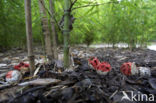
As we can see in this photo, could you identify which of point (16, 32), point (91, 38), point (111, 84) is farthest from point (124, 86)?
point (91, 38)

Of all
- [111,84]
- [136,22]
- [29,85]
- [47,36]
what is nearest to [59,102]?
[29,85]

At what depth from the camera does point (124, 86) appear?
33.2 inches

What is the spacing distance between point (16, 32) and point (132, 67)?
11.8 ft

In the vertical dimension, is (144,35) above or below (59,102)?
above

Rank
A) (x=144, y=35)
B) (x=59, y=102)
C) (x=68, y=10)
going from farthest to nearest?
1. (x=144, y=35)
2. (x=68, y=10)
3. (x=59, y=102)

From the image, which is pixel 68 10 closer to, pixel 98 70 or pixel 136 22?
pixel 98 70

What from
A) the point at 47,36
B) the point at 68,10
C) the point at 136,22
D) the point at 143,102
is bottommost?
the point at 143,102

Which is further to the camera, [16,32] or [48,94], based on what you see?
[16,32]

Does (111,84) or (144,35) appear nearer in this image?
(111,84)

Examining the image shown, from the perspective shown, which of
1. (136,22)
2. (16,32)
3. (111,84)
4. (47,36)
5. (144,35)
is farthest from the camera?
(144,35)

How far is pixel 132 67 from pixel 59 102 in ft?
2.55

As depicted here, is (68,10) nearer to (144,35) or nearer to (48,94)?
(48,94)

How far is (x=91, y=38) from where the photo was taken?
5.29 metres

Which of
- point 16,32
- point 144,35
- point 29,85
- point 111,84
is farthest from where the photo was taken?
point 144,35
